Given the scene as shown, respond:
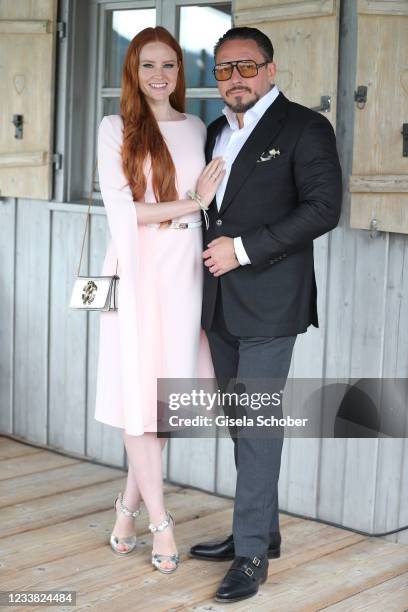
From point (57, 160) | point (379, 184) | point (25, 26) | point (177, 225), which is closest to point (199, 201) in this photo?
point (177, 225)

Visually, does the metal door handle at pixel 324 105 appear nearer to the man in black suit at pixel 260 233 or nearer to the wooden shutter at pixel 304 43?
the wooden shutter at pixel 304 43

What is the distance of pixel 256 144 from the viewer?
3205 mm

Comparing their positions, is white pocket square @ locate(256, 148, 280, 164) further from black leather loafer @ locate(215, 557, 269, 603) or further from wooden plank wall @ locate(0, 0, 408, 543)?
black leather loafer @ locate(215, 557, 269, 603)

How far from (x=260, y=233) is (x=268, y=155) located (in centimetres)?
24

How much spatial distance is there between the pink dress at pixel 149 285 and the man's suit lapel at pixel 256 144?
20 centimetres

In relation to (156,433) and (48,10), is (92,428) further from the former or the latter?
(48,10)

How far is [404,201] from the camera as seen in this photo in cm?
365

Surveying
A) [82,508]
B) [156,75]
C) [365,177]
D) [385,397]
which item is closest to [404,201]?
[365,177]

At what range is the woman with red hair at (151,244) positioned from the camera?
131 inches

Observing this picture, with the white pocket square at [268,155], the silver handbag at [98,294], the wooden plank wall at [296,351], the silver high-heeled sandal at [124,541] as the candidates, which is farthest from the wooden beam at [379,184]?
the silver high-heeled sandal at [124,541]

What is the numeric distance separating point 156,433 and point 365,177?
1.17m

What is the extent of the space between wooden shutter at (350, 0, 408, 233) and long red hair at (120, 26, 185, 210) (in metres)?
0.74

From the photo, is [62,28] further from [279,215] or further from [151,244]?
[279,215]

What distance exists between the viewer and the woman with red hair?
3322mm
